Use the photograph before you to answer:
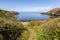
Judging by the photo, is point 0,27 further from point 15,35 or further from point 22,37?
point 22,37

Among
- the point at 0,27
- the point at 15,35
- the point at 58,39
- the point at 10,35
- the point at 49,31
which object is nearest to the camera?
the point at 0,27

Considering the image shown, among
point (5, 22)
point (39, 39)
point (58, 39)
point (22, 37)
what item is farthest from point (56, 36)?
point (5, 22)

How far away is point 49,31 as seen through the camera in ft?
51.2

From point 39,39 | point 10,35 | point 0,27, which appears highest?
point 0,27

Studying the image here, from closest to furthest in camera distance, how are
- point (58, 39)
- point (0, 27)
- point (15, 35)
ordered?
1. point (0, 27)
2. point (15, 35)
3. point (58, 39)

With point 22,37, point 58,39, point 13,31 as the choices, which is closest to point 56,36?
point 58,39

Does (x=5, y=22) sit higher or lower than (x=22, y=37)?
higher

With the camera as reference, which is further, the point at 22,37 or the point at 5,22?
the point at 22,37

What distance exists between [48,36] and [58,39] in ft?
3.43

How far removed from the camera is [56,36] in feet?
47.2

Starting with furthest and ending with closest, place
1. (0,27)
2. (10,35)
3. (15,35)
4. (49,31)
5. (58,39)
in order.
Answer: (49,31)
(58,39)
(15,35)
(10,35)
(0,27)

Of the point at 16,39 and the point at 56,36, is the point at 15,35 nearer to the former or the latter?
the point at 16,39

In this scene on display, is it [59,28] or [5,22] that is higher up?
[5,22]

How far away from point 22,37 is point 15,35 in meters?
1.76
